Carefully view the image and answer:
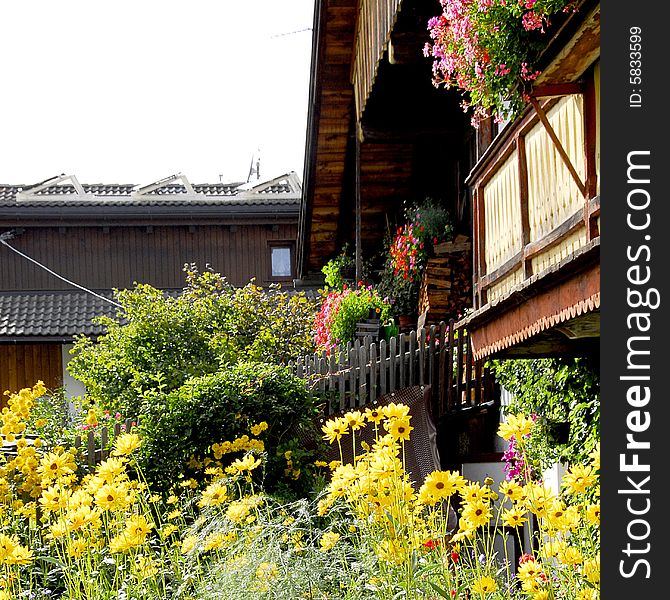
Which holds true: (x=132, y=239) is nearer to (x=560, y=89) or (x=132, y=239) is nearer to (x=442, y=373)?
(x=442, y=373)

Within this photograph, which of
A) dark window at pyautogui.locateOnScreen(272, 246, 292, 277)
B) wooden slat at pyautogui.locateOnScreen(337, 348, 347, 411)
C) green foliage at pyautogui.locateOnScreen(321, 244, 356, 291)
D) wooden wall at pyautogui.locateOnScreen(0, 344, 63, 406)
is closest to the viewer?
wooden slat at pyautogui.locateOnScreen(337, 348, 347, 411)

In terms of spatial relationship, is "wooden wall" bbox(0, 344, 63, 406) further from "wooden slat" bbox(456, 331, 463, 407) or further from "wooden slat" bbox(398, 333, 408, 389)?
"wooden slat" bbox(456, 331, 463, 407)

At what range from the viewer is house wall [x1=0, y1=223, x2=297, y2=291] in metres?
21.7

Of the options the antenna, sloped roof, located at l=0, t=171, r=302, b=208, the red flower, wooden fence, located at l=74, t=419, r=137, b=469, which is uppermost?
the antenna

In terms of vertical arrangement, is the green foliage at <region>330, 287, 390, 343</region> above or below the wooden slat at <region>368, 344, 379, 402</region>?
above

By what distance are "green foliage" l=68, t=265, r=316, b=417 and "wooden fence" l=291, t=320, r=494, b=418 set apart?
1.12 meters

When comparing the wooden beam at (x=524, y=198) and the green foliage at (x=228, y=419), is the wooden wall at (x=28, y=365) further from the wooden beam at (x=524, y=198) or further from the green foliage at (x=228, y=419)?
the wooden beam at (x=524, y=198)

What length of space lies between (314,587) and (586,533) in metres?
1.07

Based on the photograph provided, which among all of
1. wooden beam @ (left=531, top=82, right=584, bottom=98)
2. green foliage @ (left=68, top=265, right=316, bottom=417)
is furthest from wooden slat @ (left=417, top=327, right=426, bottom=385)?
wooden beam @ (left=531, top=82, right=584, bottom=98)

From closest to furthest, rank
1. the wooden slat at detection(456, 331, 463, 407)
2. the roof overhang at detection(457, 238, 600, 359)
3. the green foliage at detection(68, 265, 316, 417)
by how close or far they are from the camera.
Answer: the roof overhang at detection(457, 238, 600, 359) < the wooden slat at detection(456, 331, 463, 407) < the green foliage at detection(68, 265, 316, 417)

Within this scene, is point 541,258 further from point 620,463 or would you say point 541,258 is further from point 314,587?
point 620,463

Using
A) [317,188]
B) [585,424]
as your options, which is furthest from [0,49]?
[585,424]

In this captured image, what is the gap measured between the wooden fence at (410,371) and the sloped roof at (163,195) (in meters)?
11.3

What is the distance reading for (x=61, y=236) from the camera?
2181 centimetres
